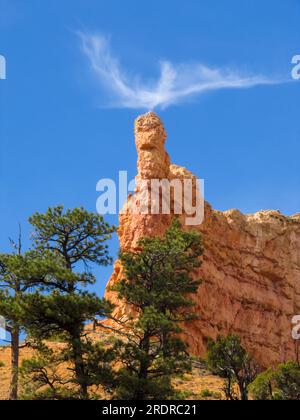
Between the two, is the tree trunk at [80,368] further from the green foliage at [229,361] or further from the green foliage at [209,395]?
the green foliage at [209,395]

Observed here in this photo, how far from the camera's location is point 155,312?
3111 centimetres

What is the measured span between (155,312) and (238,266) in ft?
120

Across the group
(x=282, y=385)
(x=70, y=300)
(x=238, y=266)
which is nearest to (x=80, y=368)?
(x=70, y=300)

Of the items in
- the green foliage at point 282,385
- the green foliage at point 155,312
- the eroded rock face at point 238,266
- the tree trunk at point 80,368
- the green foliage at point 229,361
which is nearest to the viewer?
the tree trunk at point 80,368

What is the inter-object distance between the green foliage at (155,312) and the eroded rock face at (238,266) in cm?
2105

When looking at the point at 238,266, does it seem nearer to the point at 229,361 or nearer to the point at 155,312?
the point at 229,361

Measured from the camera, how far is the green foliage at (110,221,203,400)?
30.4m

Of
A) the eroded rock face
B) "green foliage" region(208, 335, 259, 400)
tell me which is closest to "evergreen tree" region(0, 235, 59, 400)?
"green foliage" region(208, 335, 259, 400)

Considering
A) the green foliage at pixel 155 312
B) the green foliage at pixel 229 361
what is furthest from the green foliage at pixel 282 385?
the green foliage at pixel 155 312

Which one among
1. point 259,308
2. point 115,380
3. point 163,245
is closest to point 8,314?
point 115,380

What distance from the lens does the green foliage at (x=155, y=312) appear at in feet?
99.8

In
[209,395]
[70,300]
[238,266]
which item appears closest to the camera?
[70,300]
